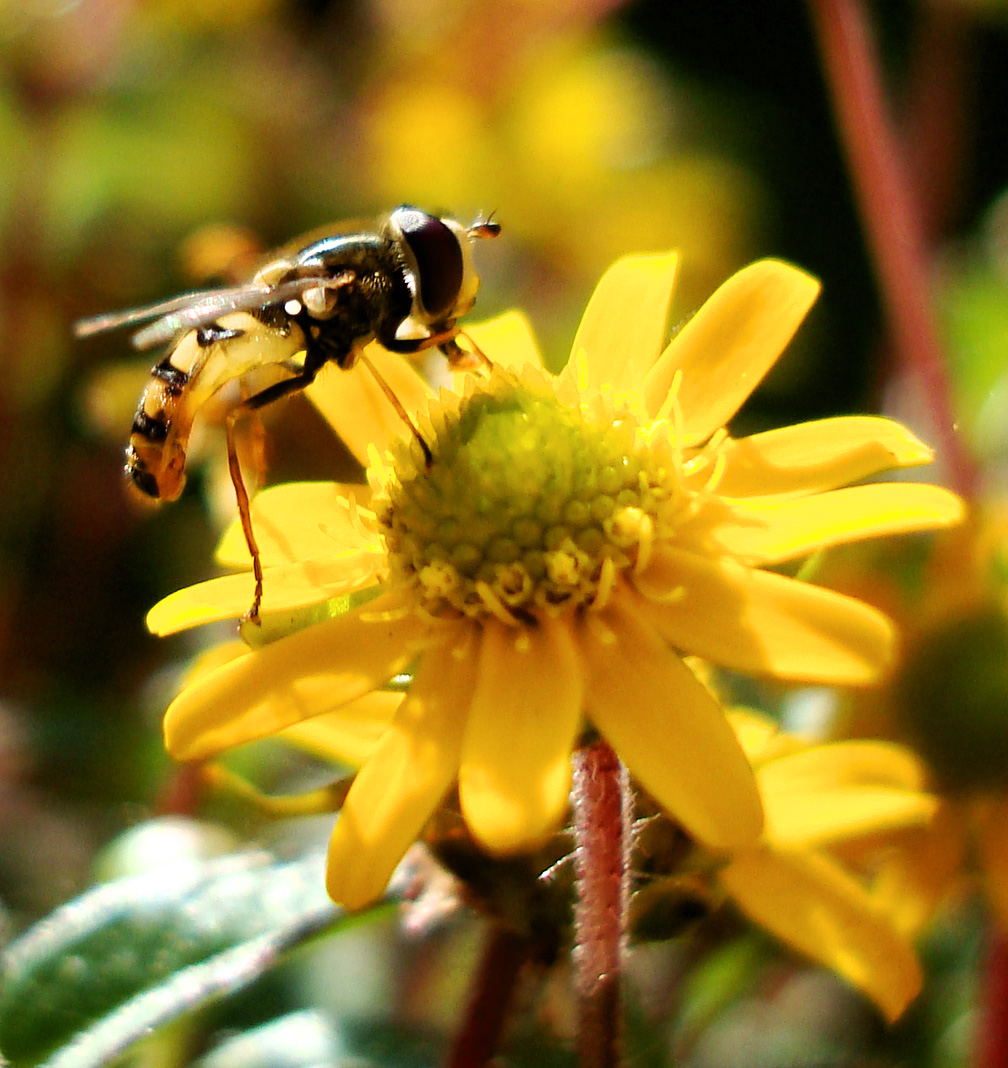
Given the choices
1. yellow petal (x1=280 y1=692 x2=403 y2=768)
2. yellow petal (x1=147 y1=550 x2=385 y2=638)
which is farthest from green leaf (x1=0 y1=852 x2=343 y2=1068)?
yellow petal (x1=147 y1=550 x2=385 y2=638)

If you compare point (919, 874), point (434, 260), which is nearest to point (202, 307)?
point (434, 260)

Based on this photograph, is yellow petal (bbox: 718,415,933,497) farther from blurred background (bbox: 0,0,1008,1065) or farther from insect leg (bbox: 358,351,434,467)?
blurred background (bbox: 0,0,1008,1065)

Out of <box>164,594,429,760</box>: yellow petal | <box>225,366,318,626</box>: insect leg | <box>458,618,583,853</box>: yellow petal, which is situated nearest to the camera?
<box>458,618,583,853</box>: yellow petal

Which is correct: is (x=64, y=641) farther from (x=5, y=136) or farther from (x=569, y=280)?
(x=569, y=280)

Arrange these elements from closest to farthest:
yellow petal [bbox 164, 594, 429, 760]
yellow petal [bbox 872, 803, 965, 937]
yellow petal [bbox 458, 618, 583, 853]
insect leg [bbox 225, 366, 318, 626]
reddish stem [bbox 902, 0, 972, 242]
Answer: yellow petal [bbox 458, 618, 583, 853], yellow petal [bbox 164, 594, 429, 760], insect leg [bbox 225, 366, 318, 626], yellow petal [bbox 872, 803, 965, 937], reddish stem [bbox 902, 0, 972, 242]

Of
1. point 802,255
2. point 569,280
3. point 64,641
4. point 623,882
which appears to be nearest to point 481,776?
point 623,882

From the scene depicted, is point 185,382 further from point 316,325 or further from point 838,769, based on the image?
point 838,769
